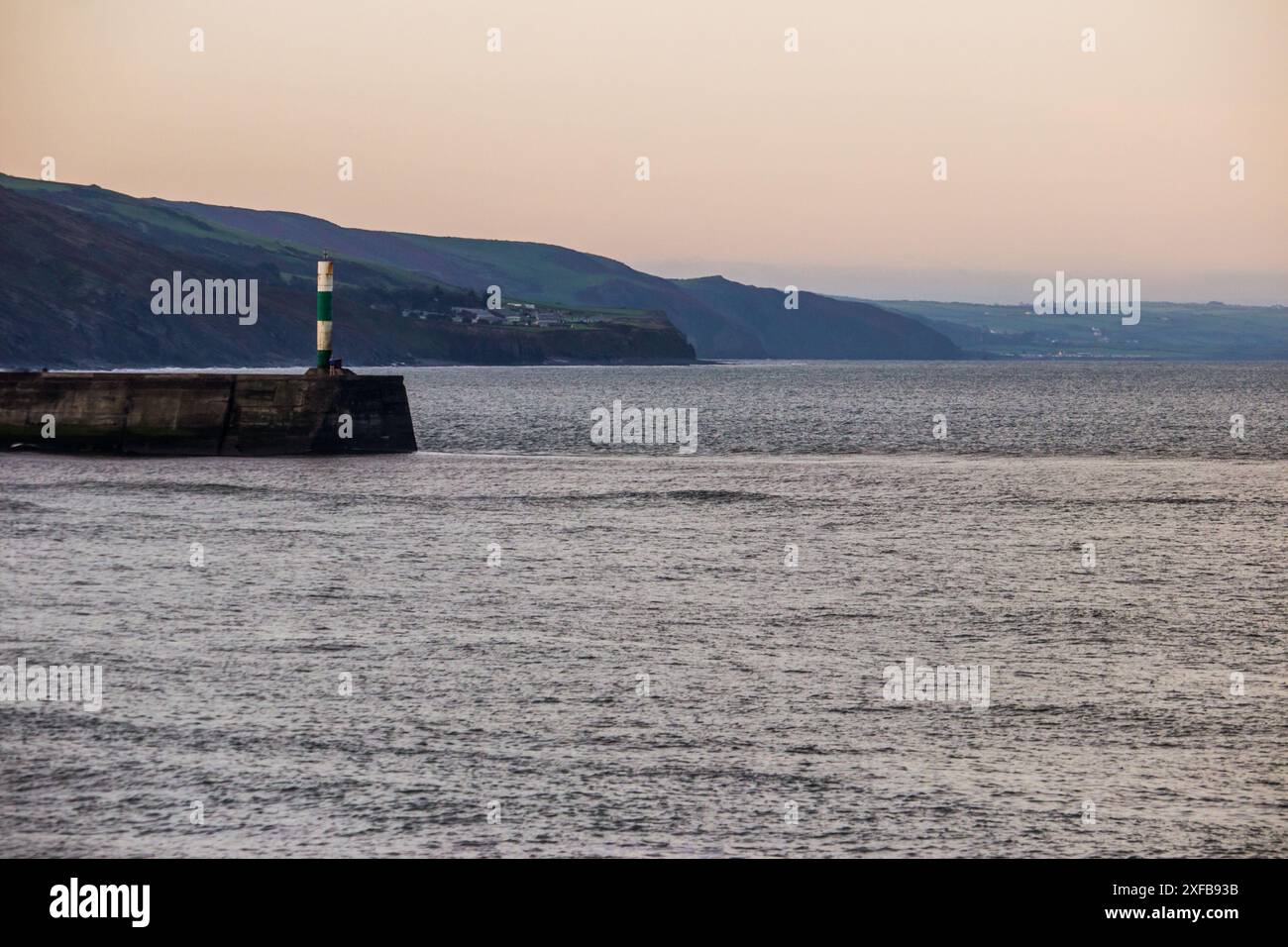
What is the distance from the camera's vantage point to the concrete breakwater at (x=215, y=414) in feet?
205

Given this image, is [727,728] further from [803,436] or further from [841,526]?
[803,436]

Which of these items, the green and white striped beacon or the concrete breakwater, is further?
the green and white striped beacon

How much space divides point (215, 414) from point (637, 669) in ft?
148

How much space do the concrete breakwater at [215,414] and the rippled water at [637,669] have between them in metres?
11.1

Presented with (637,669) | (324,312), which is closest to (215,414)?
(324,312)

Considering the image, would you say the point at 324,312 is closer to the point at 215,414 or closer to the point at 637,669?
the point at 215,414

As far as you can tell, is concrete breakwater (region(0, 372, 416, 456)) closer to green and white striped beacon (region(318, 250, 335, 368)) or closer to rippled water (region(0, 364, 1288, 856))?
green and white striped beacon (region(318, 250, 335, 368))

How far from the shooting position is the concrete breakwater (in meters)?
62.5

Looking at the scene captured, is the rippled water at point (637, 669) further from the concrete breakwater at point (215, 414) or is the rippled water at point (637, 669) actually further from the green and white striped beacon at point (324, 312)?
the green and white striped beacon at point (324, 312)

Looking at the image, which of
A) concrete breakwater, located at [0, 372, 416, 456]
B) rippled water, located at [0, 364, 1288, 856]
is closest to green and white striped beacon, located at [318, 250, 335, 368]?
concrete breakwater, located at [0, 372, 416, 456]

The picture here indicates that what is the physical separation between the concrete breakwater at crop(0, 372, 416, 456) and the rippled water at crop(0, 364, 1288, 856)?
36.3ft

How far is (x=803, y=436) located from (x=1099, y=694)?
6450cm

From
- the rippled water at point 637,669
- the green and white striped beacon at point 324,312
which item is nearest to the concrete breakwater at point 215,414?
the green and white striped beacon at point 324,312
